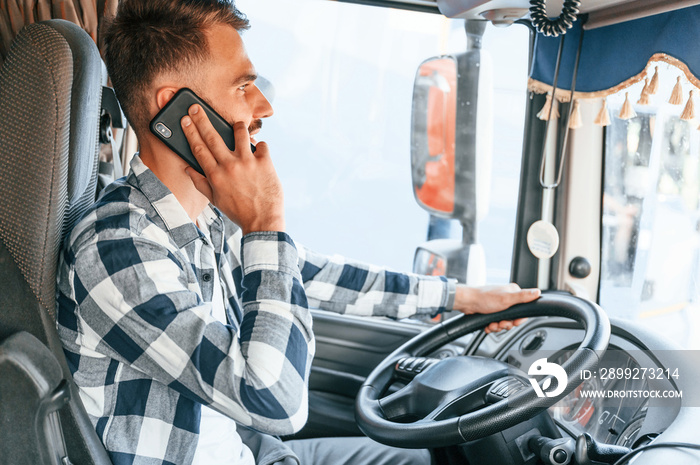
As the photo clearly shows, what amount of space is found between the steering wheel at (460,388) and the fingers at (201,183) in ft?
1.88

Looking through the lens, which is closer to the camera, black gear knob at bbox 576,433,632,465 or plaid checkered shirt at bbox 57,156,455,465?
plaid checkered shirt at bbox 57,156,455,465

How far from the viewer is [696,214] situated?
1.66m

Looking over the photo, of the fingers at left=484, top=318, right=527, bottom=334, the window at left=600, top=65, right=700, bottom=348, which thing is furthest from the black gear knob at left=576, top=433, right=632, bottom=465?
the window at left=600, top=65, right=700, bottom=348

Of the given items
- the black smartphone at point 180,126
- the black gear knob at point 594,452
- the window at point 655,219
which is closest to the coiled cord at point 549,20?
the window at point 655,219

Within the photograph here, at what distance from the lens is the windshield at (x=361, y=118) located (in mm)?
2143

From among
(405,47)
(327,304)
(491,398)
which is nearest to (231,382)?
(491,398)

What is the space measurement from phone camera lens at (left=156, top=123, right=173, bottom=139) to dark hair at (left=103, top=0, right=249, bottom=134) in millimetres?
78

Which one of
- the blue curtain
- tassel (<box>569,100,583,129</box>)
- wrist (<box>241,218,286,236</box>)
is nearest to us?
wrist (<box>241,218,286,236</box>)

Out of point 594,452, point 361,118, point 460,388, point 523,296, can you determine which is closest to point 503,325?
point 523,296

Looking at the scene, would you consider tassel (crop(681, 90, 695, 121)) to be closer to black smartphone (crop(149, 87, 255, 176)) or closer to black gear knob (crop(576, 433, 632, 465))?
black gear knob (crop(576, 433, 632, 465))

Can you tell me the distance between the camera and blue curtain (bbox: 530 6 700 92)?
4.47 feet

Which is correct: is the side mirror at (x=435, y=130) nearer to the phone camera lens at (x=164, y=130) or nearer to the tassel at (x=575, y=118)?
the tassel at (x=575, y=118)

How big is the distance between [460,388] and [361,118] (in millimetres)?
1472

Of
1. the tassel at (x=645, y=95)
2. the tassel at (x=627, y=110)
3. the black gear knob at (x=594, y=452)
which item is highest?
the tassel at (x=645, y=95)
